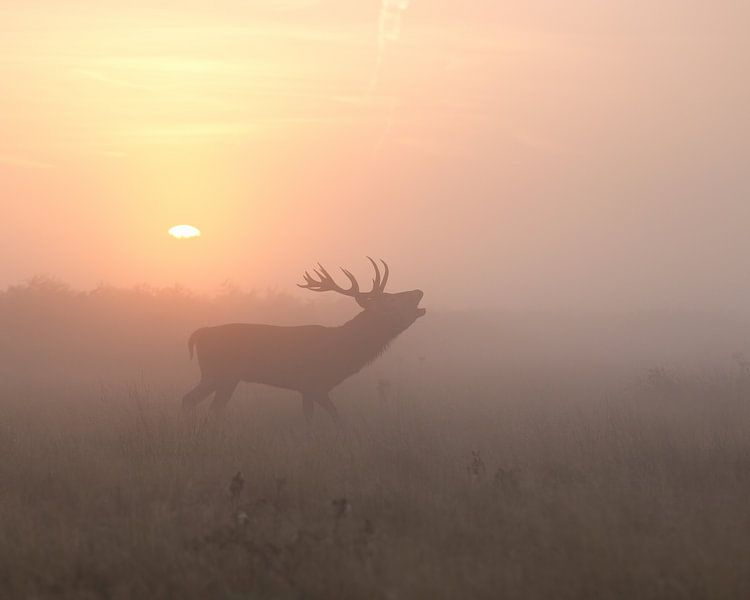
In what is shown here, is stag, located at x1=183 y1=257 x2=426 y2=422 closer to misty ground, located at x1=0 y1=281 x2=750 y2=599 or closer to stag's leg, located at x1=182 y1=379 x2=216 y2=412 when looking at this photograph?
stag's leg, located at x1=182 y1=379 x2=216 y2=412

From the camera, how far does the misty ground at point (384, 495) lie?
5.55 meters

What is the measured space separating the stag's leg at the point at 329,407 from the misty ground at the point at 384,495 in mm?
189

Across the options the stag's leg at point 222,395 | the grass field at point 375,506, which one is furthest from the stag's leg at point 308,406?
the stag's leg at point 222,395

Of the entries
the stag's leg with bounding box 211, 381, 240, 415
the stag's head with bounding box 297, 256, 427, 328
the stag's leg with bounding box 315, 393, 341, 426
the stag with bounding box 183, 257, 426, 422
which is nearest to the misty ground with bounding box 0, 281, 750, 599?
the stag's leg with bounding box 315, 393, 341, 426

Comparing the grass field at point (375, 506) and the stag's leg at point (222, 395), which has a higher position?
the stag's leg at point (222, 395)

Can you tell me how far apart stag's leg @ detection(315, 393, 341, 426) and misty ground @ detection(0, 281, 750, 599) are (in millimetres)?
189

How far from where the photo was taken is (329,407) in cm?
1178

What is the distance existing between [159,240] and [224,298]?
1108 inches

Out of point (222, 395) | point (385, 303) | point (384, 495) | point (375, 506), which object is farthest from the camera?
point (385, 303)

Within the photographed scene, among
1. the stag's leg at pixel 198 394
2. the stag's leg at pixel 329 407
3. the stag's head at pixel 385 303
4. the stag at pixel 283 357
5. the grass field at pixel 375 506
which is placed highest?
the stag's head at pixel 385 303

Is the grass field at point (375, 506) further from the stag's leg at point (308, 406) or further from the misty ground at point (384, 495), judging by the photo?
the stag's leg at point (308, 406)

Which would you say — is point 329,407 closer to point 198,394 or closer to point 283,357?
point 283,357

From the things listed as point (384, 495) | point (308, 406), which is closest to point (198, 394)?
point (308, 406)

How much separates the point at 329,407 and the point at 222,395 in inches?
55.6
